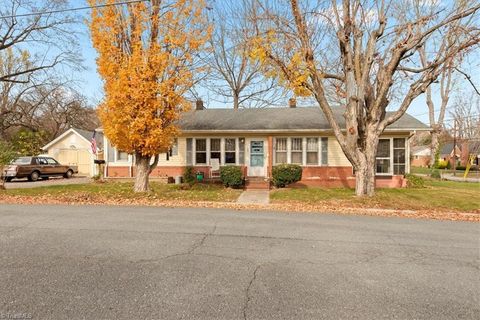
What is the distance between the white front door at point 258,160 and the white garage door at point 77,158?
18486mm

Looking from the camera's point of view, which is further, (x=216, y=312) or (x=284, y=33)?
(x=284, y=33)

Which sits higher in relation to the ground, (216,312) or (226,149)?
(226,149)

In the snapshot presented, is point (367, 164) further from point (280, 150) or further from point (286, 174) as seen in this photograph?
point (280, 150)

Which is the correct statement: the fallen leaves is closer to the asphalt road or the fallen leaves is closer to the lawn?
the lawn

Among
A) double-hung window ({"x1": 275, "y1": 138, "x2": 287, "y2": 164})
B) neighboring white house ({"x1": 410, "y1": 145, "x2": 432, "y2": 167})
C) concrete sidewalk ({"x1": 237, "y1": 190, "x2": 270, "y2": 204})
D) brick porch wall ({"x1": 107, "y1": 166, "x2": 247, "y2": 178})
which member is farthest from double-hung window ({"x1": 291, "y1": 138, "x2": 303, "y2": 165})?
neighboring white house ({"x1": 410, "y1": 145, "x2": 432, "y2": 167})

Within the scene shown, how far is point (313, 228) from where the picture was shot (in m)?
6.78

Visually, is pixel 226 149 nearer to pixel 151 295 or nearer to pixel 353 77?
pixel 353 77

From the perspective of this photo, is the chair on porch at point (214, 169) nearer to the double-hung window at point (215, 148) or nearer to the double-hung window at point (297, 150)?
the double-hung window at point (215, 148)

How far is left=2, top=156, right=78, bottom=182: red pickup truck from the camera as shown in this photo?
62.0ft

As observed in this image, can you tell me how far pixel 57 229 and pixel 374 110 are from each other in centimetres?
1126

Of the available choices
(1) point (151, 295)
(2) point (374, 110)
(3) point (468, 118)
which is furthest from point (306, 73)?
(3) point (468, 118)

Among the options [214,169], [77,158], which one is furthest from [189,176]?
[77,158]

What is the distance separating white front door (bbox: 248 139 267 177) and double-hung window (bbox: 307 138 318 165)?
8.06ft

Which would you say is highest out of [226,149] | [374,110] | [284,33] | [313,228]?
[284,33]
